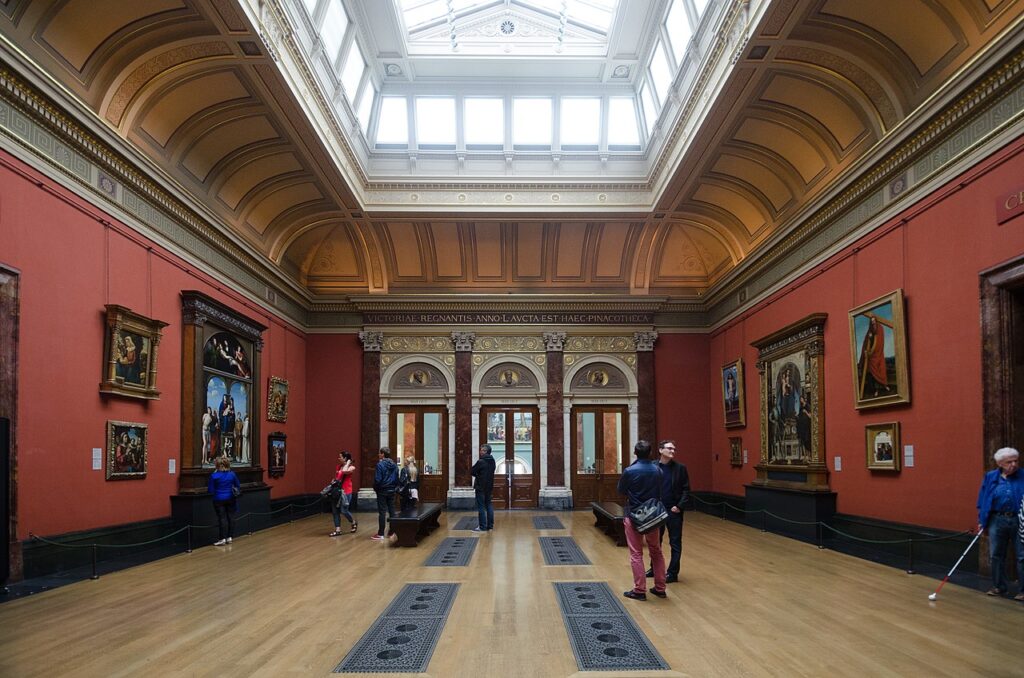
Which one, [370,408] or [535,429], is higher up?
[370,408]

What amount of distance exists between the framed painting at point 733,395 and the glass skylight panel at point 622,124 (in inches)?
234

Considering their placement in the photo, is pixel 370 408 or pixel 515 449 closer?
pixel 370 408

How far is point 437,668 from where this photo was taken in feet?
18.3

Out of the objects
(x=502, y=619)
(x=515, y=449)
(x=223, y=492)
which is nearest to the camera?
(x=502, y=619)

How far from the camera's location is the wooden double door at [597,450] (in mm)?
20906

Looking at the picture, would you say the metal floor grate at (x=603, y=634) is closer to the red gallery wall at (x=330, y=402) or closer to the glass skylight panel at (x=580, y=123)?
the glass skylight panel at (x=580, y=123)

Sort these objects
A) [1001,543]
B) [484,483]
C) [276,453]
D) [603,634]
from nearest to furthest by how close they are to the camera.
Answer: [603,634] < [1001,543] < [484,483] < [276,453]

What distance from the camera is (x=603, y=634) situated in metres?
6.54

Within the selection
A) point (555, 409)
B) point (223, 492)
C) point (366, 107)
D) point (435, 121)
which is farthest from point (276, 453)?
point (435, 121)

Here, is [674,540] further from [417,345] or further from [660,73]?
[417,345]

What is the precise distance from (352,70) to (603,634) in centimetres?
1318

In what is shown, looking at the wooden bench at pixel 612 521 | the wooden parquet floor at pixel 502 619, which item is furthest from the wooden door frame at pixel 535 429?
the wooden parquet floor at pixel 502 619

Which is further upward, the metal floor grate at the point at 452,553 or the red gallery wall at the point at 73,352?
the red gallery wall at the point at 73,352

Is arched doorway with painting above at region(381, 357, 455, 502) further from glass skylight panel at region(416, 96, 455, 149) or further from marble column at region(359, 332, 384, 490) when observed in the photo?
glass skylight panel at region(416, 96, 455, 149)
